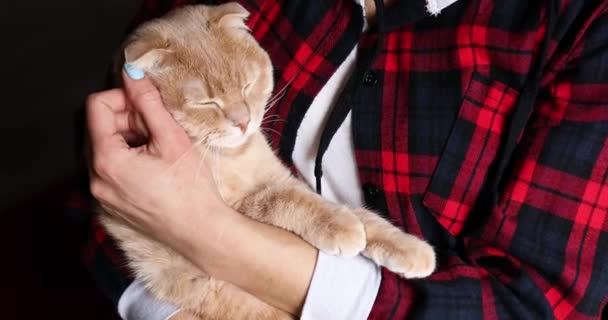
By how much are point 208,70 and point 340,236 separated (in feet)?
1.13

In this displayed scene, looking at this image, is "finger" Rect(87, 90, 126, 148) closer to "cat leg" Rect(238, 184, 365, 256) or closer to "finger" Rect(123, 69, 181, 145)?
"finger" Rect(123, 69, 181, 145)

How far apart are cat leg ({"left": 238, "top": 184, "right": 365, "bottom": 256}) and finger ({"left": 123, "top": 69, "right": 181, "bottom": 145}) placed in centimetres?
21

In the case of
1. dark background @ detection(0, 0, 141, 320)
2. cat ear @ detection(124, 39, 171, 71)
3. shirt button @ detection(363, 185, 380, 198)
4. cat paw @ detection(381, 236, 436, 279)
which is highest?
cat ear @ detection(124, 39, 171, 71)

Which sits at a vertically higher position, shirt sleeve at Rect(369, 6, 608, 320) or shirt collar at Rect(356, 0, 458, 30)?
shirt collar at Rect(356, 0, 458, 30)

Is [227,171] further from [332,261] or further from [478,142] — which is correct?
[478,142]

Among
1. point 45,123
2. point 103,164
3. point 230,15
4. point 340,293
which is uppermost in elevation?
point 230,15

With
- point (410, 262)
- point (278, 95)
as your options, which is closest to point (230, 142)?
point (278, 95)

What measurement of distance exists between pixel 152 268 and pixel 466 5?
27.5 inches

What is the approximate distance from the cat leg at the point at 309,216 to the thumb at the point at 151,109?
0.19m

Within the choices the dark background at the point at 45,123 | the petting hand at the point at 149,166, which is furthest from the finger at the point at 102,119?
the dark background at the point at 45,123

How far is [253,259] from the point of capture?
91cm

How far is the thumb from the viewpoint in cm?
88

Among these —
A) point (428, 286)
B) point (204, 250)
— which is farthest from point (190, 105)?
point (428, 286)

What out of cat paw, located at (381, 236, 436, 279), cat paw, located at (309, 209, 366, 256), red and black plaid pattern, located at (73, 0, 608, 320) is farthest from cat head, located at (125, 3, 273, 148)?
cat paw, located at (381, 236, 436, 279)
